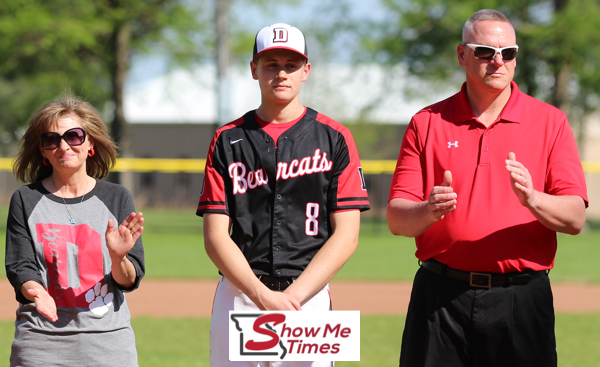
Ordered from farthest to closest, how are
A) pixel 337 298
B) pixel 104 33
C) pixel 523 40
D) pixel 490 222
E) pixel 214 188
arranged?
1. pixel 104 33
2. pixel 523 40
3. pixel 337 298
4. pixel 214 188
5. pixel 490 222

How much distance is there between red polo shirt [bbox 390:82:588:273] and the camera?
310cm

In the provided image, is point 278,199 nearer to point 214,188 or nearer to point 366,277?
point 214,188

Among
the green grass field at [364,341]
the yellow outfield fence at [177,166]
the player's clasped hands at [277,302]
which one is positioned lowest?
the green grass field at [364,341]

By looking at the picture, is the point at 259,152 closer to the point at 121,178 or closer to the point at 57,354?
the point at 57,354

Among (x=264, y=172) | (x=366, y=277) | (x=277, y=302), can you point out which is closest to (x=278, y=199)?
(x=264, y=172)

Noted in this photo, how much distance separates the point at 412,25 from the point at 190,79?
983 cm

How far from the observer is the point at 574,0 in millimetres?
24625

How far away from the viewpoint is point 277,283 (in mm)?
3178

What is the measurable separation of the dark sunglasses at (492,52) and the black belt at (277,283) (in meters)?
1.37

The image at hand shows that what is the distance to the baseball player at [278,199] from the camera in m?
3.17

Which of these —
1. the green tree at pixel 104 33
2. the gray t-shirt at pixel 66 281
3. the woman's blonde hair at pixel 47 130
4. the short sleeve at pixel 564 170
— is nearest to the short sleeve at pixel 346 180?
the short sleeve at pixel 564 170

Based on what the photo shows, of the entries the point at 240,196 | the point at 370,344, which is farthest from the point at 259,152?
the point at 370,344

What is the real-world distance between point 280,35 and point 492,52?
987mm

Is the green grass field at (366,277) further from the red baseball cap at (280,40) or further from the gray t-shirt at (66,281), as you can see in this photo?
the red baseball cap at (280,40)
